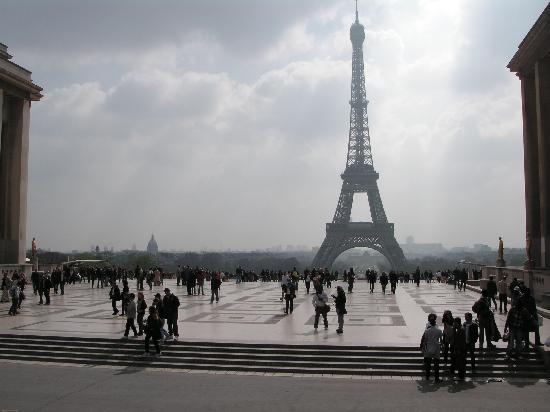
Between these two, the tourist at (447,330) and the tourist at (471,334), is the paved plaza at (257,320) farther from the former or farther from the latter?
the tourist at (471,334)

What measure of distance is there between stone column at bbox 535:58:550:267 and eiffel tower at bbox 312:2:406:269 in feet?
231

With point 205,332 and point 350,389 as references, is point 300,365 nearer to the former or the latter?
point 350,389

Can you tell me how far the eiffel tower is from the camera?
10838 centimetres

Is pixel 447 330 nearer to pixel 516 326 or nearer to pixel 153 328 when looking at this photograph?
pixel 516 326

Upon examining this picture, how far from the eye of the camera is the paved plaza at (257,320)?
63.1ft

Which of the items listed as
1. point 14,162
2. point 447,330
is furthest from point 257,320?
point 14,162

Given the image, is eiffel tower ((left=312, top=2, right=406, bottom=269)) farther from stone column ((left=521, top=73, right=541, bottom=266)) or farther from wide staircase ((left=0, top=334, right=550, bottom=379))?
wide staircase ((left=0, top=334, right=550, bottom=379))

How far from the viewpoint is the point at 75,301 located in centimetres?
3203

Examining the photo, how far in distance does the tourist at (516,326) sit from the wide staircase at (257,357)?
28 cm

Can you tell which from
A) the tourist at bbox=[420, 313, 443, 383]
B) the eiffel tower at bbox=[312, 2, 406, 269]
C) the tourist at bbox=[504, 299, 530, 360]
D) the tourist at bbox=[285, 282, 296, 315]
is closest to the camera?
the tourist at bbox=[420, 313, 443, 383]

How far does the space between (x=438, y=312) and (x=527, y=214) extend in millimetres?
12910

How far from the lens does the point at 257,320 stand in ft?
78.0

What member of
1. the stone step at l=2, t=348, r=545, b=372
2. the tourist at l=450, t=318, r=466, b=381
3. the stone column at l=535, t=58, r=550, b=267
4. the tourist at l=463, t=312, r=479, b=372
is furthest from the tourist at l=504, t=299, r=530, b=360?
the stone column at l=535, t=58, r=550, b=267

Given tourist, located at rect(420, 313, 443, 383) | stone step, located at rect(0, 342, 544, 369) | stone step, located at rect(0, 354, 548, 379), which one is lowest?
stone step, located at rect(0, 354, 548, 379)
